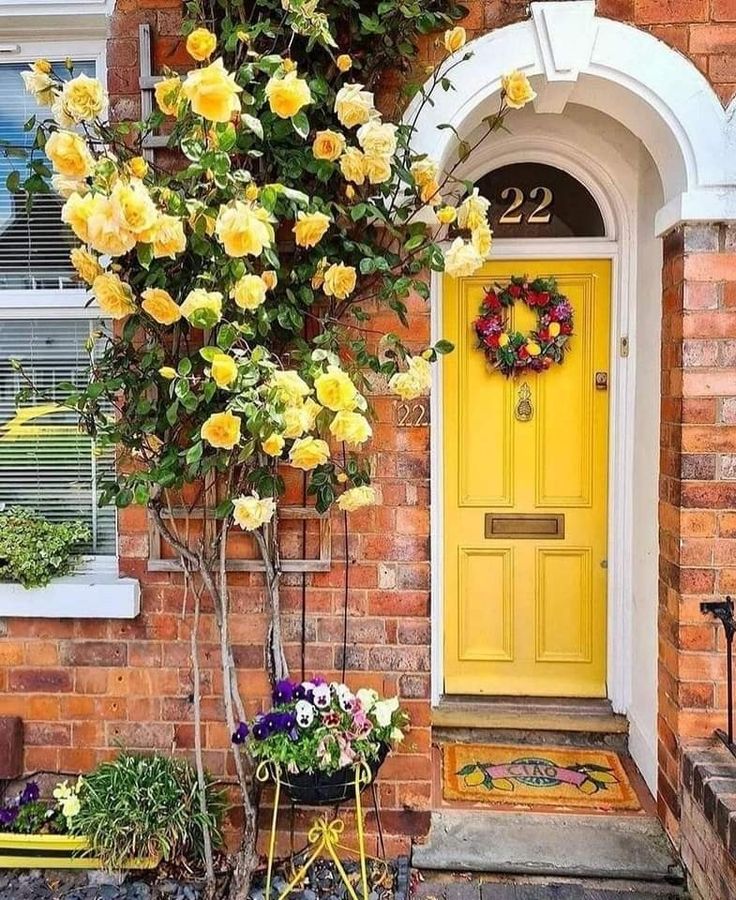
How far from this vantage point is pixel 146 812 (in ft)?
8.44

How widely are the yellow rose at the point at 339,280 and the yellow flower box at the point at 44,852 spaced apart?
6.65 feet

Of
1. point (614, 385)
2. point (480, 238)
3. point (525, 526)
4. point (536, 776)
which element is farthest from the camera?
point (525, 526)

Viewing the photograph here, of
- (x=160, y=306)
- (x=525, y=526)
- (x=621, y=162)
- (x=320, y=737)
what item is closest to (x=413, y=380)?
(x=160, y=306)

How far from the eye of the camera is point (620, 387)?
11.0 feet

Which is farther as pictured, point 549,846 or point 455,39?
point 549,846

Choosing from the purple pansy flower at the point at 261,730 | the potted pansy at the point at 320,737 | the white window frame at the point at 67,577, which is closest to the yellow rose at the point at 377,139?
the white window frame at the point at 67,577

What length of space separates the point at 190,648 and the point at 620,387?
2.11 m

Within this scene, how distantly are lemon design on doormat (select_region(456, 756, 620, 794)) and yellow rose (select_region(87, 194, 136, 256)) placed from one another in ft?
7.91

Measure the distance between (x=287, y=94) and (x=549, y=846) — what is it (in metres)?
2.62

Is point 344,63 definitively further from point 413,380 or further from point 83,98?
point 413,380

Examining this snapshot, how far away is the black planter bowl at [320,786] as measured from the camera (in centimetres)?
234

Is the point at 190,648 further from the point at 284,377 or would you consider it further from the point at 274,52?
the point at 274,52

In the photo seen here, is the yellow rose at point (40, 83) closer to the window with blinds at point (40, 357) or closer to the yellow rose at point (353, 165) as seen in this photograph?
the window with blinds at point (40, 357)

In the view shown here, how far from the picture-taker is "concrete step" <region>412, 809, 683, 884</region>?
8.65ft
